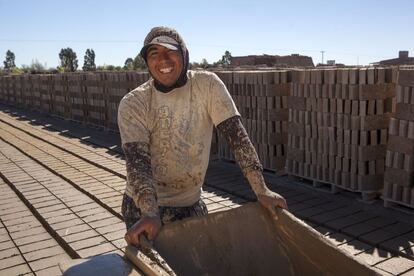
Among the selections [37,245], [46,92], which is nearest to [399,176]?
[37,245]

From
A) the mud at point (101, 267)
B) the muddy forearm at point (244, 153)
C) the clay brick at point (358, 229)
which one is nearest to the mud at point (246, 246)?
the muddy forearm at point (244, 153)

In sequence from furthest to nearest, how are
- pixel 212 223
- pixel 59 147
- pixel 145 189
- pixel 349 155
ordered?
pixel 59 147
pixel 349 155
pixel 212 223
pixel 145 189

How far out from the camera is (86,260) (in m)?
2.00

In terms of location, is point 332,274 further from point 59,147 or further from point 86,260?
point 59,147

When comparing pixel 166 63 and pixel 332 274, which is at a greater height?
pixel 166 63

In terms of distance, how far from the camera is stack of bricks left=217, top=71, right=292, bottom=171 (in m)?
6.59

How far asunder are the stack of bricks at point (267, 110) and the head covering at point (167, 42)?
435cm

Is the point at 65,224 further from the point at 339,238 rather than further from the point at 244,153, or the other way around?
the point at 244,153

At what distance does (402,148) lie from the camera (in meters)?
4.93

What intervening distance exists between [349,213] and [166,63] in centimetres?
364

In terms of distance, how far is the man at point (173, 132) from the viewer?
2217 millimetres

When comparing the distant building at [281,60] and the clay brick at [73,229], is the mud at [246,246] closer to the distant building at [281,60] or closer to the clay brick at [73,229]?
the clay brick at [73,229]

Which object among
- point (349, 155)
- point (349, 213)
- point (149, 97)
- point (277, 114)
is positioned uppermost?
point (149, 97)

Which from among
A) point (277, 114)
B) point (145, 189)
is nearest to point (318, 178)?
point (277, 114)
